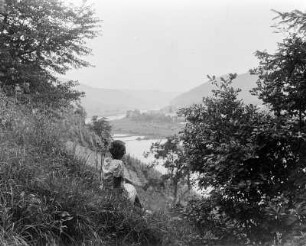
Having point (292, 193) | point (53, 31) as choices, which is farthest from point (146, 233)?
point (53, 31)

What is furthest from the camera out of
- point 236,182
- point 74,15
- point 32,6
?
point 74,15

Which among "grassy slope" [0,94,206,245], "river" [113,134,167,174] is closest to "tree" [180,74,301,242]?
"grassy slope" [0,94,206,245]

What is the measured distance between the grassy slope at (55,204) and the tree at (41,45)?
27.9 ft

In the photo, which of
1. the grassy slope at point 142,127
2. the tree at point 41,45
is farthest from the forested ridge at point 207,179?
the grassy slope at point 142,127

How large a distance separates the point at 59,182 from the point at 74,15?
1366 centimetres

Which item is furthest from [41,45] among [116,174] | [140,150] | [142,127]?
[142,127]

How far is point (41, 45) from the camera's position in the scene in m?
16.4

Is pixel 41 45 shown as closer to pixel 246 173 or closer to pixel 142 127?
pixel 246 173

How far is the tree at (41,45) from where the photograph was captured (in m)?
15.5

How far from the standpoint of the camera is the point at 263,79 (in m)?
7.33

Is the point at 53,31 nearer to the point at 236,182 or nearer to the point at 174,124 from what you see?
the point at 236,182

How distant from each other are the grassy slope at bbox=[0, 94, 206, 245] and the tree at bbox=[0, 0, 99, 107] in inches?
334

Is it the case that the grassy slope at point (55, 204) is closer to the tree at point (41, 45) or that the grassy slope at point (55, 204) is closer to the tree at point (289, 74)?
the tree at point (289, 74)

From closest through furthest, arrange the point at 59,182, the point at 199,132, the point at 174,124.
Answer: the point at 59,182 < the point at 199,132 < the point at 174,124
